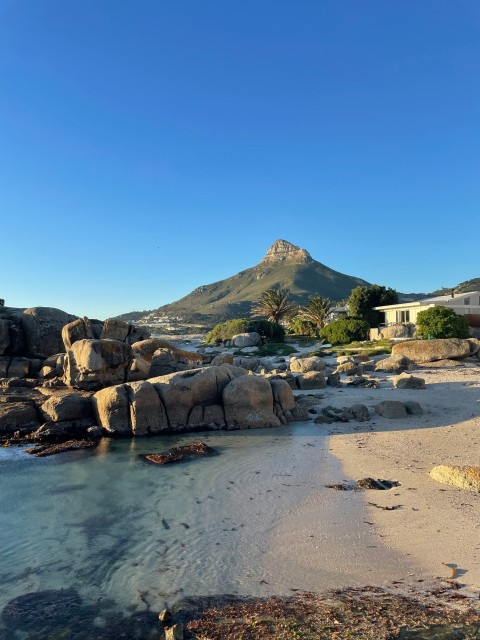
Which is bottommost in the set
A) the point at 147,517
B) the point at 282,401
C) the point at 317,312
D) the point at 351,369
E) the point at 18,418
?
the point at 147,517

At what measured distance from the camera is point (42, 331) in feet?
98.7

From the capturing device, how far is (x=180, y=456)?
15000mm

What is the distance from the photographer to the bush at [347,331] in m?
53.4

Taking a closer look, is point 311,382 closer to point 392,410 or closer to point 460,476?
point 392,410

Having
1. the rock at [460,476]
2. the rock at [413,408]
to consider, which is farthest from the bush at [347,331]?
the rock at [460,476]

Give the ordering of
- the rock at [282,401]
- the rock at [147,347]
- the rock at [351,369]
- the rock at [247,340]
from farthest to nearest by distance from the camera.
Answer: the rock at [247,340]
the rock at [351,369]
the rock at [147,347]
the rock at [282,401]

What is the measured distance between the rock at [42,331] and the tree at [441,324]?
31.0 m

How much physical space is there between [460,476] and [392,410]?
7977 millimetres

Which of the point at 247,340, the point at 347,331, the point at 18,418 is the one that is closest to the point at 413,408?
the point at 18,418

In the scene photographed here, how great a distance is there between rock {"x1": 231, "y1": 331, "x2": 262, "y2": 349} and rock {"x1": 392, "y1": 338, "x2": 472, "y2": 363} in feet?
86.2

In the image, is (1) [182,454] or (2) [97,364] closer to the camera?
(1) [182,454]

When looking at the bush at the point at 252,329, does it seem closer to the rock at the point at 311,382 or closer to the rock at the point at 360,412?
the rock at the point at 311,382

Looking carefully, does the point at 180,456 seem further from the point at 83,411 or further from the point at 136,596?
the point at 136,596

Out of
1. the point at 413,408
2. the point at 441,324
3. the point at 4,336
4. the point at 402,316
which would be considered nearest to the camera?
the point at 413,408
